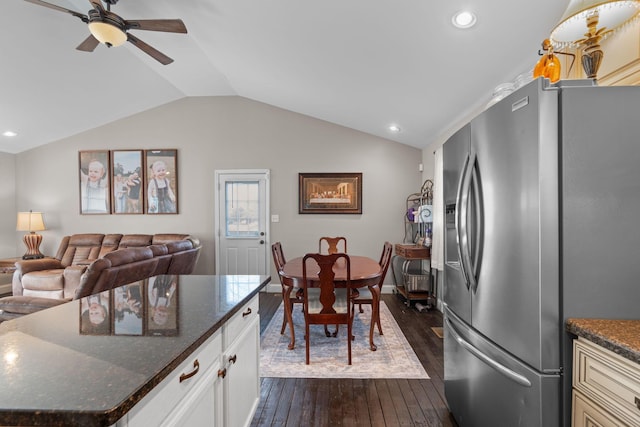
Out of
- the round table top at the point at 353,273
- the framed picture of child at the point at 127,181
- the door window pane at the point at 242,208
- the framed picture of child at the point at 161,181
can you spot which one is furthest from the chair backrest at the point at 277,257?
the framed picture of child at the point at 127,181

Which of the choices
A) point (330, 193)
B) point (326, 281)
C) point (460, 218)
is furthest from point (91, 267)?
point (330, 193)

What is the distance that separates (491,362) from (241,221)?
14.1ft

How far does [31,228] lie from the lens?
4859 millimetres

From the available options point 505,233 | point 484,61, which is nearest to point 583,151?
point 505,233

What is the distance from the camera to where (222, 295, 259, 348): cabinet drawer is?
1.26 meters

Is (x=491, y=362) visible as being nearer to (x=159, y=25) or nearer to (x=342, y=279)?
(x=342, y=279)

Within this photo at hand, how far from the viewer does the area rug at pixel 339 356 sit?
2.38 m

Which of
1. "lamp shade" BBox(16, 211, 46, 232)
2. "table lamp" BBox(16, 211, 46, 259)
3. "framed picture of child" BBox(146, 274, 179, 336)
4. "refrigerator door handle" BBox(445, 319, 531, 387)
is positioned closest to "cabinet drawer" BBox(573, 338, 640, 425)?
"refrigerator door handle" BBox(445, 319, 531, 387)

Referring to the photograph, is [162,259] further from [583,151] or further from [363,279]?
[583,151]

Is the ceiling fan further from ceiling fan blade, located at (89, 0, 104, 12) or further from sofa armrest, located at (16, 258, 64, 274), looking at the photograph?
sofa armrest, located at (16, 258, 64, 274)

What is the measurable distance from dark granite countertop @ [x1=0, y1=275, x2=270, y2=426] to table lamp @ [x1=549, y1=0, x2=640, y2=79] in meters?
1.87

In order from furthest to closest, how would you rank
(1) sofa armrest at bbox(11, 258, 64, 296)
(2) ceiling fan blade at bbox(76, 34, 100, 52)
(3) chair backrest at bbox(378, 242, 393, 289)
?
(1) sofa armrest at bbox(11, 258, 64, 296), (3) chair backrest at bbox(378, 242, 393, 289), (2) ceiling fan blade at bbox(76, 34, 100, 52)

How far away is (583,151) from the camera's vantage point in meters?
1.10

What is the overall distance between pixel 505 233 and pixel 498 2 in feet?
4.62
